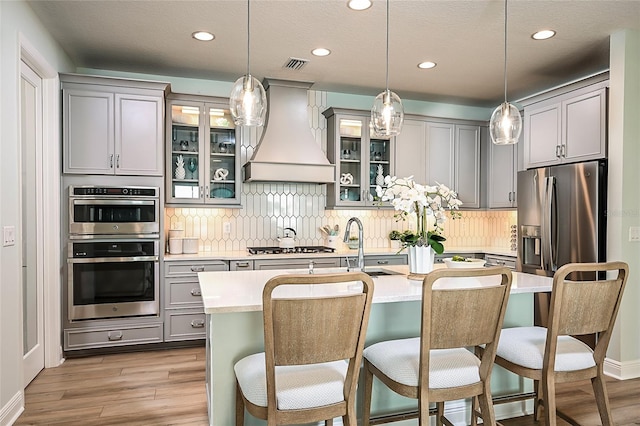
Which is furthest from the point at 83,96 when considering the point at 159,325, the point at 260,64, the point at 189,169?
the point at 159,325

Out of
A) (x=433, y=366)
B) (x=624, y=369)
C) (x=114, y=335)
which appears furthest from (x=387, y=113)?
(x=114, y=335)

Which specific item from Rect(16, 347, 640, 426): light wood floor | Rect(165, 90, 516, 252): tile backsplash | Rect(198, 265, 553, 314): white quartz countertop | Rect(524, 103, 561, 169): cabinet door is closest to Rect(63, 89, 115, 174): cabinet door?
Rect(165, 90, 516, 252): tile backsplash

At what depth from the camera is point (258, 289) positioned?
2381 millimetres

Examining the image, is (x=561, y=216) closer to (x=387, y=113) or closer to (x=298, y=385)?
(x=387, y=113)

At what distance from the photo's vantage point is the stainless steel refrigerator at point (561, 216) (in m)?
3.67

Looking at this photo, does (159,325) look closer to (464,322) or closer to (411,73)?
(464,322)

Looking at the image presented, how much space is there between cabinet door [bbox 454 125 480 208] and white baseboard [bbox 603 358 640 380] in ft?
7.78

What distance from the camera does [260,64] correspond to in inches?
170

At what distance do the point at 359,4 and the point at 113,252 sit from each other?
2.88m

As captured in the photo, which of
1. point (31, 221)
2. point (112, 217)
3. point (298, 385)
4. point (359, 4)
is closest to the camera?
point (298, 385)

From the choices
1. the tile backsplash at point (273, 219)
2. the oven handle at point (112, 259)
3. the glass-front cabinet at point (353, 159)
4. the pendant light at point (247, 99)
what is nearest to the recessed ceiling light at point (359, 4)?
the pendant light at point (247, 99)

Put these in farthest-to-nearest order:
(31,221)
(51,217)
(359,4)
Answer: (51,217), (31,221), (359,4)

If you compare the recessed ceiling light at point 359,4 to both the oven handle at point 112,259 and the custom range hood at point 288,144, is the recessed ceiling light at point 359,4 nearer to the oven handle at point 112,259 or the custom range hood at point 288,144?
the custom range hood at point 288,144

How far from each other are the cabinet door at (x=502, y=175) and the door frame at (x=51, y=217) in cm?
462
